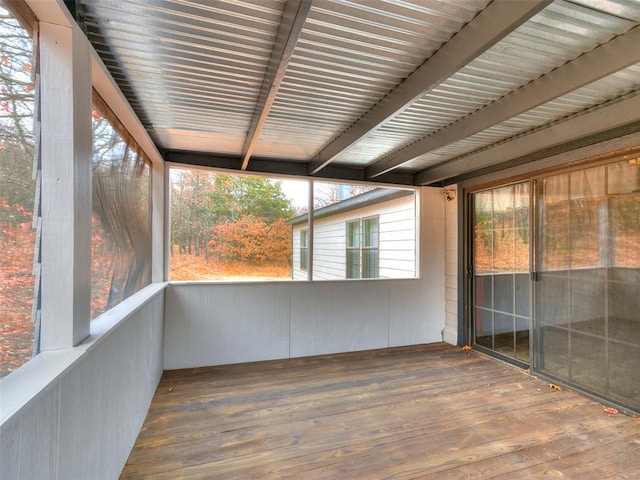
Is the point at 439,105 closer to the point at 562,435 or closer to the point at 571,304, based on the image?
the point at 571,304

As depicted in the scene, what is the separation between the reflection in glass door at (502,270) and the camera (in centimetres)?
358

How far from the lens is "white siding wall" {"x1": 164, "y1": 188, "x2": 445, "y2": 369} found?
359cm

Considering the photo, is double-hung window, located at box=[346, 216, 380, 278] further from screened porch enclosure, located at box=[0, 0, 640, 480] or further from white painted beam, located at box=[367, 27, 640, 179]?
white painted beam, located at box=[367, 27, 640, 179]

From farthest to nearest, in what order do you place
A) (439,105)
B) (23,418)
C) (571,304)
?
(571,304) → (439,105) → (23,418)

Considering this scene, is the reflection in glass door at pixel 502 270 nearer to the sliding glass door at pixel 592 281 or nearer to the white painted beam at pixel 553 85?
the sliding glass door at pixel 592 281

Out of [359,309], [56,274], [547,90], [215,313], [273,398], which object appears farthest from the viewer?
[359,309]

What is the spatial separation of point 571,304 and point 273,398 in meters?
3.08

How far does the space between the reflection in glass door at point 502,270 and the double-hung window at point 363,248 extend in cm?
142

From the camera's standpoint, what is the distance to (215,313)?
3666mm

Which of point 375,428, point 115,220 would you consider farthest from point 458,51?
point 375,428

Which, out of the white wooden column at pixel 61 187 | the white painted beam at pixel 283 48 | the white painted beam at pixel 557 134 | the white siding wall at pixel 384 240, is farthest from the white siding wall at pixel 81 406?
the white painted beam at pixel 557 134

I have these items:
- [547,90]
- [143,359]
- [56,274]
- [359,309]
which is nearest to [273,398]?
[143,359]

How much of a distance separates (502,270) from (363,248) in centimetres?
194

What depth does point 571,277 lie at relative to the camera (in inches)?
121
